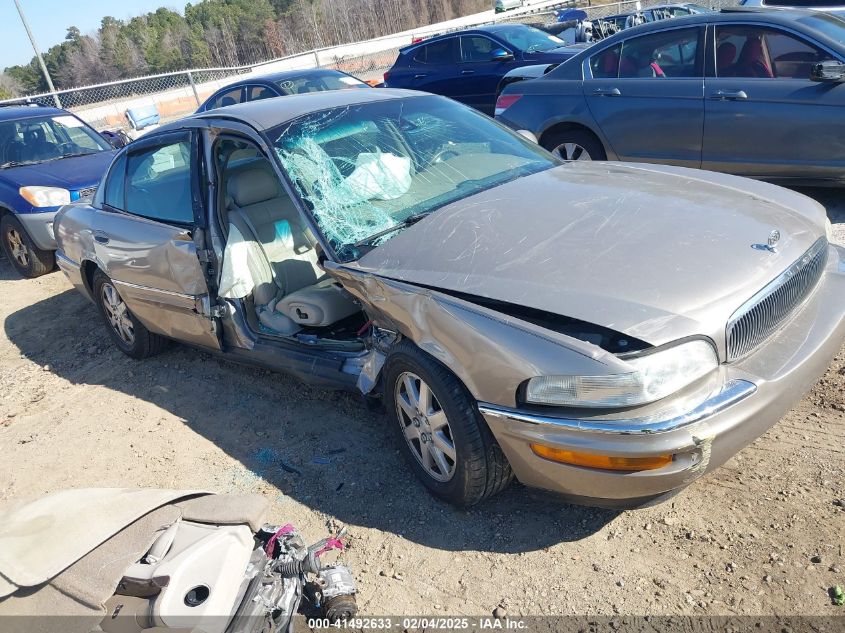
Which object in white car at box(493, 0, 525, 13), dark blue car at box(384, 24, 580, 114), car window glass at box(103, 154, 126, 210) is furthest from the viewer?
white car at box(493, 0, 525, 13)

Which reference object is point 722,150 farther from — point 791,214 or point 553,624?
point 553,624

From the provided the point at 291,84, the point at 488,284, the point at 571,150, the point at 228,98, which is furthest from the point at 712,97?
the point at 228,98

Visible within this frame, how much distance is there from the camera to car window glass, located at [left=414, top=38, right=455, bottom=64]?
11062 mm

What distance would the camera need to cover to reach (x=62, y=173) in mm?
7906

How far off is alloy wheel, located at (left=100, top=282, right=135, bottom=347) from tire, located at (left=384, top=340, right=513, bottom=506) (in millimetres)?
2806

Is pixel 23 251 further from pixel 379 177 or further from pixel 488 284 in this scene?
pixel 488 284

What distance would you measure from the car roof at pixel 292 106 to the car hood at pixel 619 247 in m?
1.02

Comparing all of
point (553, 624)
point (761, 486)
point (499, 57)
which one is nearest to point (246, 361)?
point (553, 624)

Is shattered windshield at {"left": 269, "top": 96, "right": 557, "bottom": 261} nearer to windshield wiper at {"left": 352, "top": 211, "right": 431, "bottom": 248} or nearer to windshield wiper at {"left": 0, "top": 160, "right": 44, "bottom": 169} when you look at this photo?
windshield wiper at {"left": 352, "top": 211, "right": 431, "bottom": 248}

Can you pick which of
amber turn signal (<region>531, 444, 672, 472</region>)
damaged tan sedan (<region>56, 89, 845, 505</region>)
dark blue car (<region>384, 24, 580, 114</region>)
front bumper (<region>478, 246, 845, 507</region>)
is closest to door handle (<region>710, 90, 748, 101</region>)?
damaged tan sedan (<region>56, 89, 845, 505</region>)

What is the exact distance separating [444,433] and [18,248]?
6.99 metres

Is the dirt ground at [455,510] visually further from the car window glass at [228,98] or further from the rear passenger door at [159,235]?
the car window glass at [228,98]

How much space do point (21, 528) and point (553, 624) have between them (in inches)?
74.2

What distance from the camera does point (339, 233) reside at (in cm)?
329
